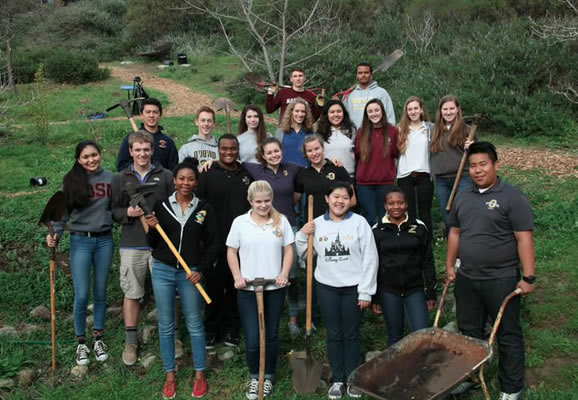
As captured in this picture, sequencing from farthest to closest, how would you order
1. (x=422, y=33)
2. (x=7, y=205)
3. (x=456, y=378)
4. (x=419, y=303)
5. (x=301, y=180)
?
(x=422, y=33) < (x=7, y=205) < (x=301, y=180) < (x=419, y=303) < (x=456, y=378)

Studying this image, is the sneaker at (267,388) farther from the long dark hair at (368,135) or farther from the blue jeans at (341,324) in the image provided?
the long dark hair at (368,135)

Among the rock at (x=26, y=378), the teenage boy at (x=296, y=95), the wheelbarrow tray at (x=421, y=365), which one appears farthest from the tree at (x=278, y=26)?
the wheelbarrow tray at (x=421, y=365)

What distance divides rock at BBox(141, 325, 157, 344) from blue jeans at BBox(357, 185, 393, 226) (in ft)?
7.76

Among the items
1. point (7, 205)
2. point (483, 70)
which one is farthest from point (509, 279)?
point (483, 70)

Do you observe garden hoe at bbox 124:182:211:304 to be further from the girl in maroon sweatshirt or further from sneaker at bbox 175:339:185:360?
the girl in maroon sweatshirt

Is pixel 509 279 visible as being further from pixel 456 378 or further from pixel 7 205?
pixel 7 205

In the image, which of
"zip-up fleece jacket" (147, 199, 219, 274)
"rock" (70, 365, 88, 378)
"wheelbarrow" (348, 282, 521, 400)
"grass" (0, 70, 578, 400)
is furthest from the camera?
"rock" (70, 365, 88, 378)

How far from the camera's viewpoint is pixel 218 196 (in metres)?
4.84

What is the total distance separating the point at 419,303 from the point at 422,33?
50.7 feet

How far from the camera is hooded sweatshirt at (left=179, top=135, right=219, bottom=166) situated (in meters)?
5.40

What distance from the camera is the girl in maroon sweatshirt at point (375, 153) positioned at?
5348mm

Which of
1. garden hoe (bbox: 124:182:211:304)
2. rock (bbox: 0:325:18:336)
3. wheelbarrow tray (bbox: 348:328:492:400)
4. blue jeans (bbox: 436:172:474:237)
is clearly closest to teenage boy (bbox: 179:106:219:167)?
garden hoe (bbox: 124:182:211:304)

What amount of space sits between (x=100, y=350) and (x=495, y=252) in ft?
Result: 11.5

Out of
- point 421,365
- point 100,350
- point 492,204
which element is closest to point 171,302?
point 100,350
